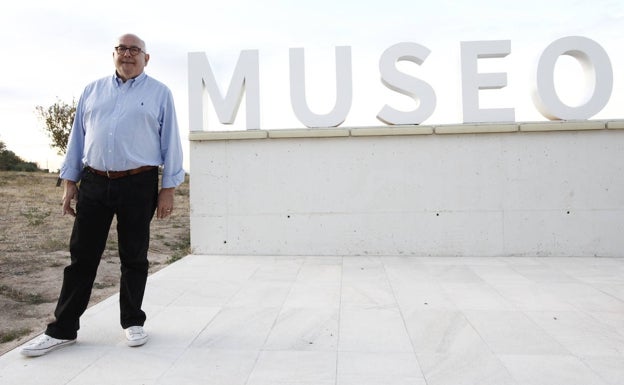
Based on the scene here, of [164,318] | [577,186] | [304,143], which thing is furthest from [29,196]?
[577,186]

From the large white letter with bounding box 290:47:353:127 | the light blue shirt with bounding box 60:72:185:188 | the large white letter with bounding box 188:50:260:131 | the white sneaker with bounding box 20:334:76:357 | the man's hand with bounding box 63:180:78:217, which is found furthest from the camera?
the large white letter with bounding box 188:50:260:131

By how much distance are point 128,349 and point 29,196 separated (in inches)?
636

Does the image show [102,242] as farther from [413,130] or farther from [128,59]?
[413,130]

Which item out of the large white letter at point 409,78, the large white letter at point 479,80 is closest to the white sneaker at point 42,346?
the large white letter at point 409,78

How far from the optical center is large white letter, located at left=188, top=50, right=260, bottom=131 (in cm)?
614

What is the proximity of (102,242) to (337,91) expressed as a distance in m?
4.07

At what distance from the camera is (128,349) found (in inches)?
105

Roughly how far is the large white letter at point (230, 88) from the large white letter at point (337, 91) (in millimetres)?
539

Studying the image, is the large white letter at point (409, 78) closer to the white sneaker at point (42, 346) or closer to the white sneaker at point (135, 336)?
the white sneaker at point (135, 336)

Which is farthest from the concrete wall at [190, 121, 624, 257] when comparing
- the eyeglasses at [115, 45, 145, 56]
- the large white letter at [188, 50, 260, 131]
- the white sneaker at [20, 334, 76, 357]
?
the white sneaker at [20, 334, 76, 357]

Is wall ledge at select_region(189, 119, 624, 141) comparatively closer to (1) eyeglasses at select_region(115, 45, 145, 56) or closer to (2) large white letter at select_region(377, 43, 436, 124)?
(2) large white letter at select_region(377, 43, 436, 124)

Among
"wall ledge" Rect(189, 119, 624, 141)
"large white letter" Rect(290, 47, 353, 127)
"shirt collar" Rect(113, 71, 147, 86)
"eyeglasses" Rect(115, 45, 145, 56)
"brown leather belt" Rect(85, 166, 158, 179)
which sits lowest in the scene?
"brown leather belt" Rect(85, 166, 158, 179)

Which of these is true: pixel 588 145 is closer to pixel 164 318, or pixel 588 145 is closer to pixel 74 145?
pixel 164 318

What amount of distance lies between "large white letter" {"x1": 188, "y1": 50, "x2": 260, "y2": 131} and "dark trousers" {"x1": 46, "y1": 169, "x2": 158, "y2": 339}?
11.7ft
